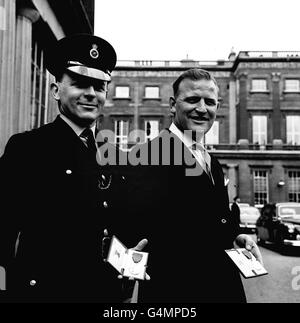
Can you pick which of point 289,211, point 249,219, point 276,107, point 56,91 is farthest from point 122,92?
point 56,91

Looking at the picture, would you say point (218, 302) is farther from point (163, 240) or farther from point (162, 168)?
point (162, 168)

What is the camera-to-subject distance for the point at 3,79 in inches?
248

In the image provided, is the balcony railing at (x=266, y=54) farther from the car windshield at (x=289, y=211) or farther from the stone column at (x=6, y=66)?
the stone column at (x=6, y=66)

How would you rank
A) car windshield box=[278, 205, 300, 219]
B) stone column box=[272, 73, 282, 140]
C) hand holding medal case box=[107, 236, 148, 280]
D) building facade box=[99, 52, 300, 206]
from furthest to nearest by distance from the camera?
stone column box=[272, 73, 282, 140] → building facade box=[99, 52, 300, 206] → car windshield box=[278, 205, 300, 219] → hand holding medal case box=[107, 236, 148, 280]

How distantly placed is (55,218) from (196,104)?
944 mm

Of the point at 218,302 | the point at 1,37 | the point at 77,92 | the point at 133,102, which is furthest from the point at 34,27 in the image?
the point at 133,102

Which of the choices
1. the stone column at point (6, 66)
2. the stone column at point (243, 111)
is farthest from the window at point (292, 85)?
the stone column at point (6, 66)

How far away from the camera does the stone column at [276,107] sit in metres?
30.5

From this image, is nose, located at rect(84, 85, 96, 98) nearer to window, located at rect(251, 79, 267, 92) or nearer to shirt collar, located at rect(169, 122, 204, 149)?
shirt collar, located at rect(169, 122, 204, 149)

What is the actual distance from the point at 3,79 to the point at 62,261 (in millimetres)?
4853

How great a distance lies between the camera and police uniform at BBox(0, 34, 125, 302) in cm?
204

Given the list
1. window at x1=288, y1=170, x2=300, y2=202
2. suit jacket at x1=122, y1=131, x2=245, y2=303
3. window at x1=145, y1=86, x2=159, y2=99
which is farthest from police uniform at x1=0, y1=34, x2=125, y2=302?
window at x1=145, y1=86, x2=159, y2=99

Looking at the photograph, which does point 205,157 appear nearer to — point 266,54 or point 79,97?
point 79,97

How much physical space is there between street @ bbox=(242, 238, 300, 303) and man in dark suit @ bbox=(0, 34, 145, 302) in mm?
3075
